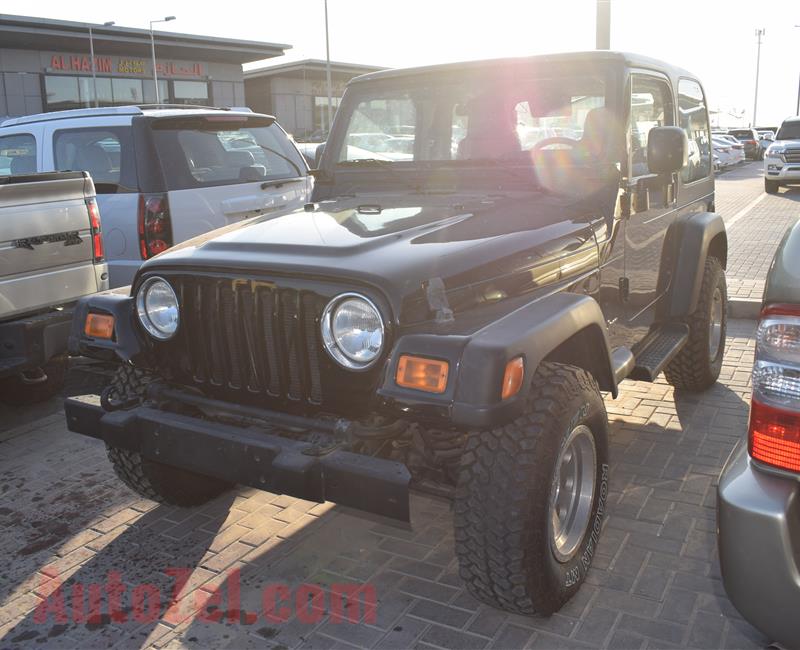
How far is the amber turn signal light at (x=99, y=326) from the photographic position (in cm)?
342

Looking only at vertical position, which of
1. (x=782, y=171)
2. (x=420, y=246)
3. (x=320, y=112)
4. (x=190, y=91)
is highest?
(x=190, y=91)

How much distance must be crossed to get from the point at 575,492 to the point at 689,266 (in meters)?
2.10

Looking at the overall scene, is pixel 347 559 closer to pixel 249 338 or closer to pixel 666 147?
pixel 249 338

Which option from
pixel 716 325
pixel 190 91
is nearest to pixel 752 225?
pixel 716 325

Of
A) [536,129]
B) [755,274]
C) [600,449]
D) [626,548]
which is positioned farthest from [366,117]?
[755,274]

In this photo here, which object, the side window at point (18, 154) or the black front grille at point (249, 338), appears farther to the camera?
the side window at point (18, 154)

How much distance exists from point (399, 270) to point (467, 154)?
61.7 inches

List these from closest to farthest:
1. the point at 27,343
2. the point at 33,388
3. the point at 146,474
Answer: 1. the point at 146,474
2. the point at 27,343
3. the point at 33,388

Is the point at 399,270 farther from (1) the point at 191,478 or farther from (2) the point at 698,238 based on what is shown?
(2) the point at 698,238

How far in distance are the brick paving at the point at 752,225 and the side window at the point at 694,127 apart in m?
2.26

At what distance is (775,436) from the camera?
2.02 meters

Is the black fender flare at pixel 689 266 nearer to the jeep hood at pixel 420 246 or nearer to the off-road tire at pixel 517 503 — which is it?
the jeep hood at pixel 420 246

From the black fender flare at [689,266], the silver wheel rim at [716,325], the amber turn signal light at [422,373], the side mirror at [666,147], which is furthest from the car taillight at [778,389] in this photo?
the silver wheel rim at [716,325]

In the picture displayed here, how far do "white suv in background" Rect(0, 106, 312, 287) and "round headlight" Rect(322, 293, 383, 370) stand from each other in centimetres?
306
